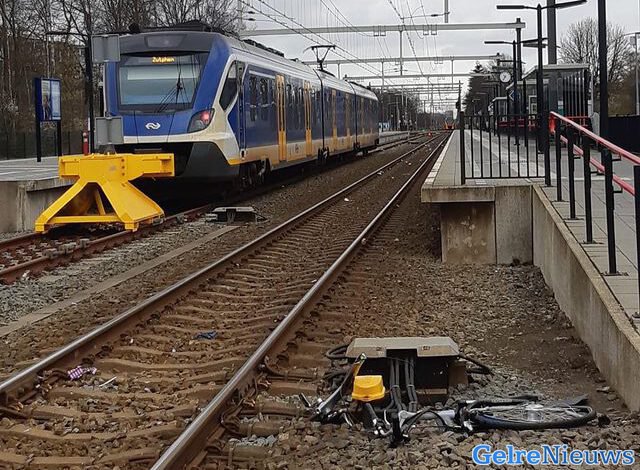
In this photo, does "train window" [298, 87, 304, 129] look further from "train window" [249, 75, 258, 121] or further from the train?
the train

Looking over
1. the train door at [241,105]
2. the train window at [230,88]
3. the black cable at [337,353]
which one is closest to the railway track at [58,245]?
Result: the train door at [241,105]

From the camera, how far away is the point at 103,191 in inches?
591

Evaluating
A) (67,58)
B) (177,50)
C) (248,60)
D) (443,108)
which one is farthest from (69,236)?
(443,108)

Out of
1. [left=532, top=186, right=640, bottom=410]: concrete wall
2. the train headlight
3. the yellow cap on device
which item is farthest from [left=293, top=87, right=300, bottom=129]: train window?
the yellow cap on device

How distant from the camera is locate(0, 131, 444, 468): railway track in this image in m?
5.18

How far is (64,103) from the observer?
53.5m

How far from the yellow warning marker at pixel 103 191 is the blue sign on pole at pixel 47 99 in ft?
33.4

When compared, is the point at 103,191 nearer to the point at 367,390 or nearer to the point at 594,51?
the point at 367,390

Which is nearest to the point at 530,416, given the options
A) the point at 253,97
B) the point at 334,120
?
the point at 253,97

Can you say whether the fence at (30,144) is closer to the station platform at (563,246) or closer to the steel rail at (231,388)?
the station platform at (563,246)

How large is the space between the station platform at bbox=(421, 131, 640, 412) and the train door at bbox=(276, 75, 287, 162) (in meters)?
8.09

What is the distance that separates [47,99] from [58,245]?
12638 mm

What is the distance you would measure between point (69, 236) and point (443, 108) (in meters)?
129

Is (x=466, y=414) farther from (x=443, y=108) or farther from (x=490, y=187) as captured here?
(x=443, y=108)
